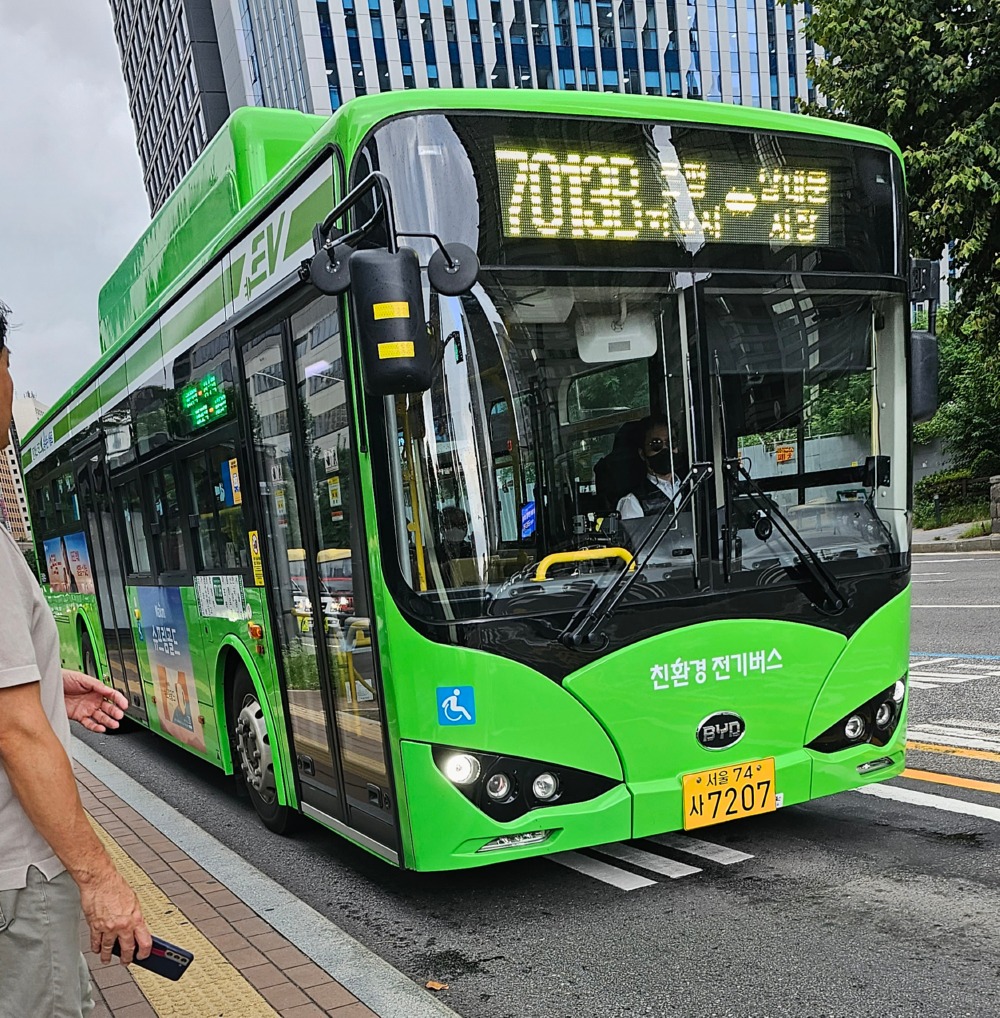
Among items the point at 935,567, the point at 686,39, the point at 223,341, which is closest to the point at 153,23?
the point at 686,39

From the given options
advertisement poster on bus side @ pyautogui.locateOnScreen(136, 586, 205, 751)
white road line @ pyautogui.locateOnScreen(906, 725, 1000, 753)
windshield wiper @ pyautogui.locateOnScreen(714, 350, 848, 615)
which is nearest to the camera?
windshield wiper @ pyautogui.locateOnScreen(714, 350, 848, 615)

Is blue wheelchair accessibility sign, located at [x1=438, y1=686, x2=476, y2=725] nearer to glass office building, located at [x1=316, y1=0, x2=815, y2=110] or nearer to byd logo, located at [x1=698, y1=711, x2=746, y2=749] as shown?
byd logo, located at [x1=698, y1=711, x2=746, y2=749]

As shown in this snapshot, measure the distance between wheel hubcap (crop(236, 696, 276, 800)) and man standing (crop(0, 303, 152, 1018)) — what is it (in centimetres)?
376

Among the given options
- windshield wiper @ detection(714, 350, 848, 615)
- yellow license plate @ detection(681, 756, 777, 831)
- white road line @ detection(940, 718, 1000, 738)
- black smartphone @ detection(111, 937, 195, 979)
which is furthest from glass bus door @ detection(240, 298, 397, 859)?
white road line @ detection(940, 718, 1000, 738)

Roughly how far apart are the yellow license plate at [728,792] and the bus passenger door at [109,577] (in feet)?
18.8

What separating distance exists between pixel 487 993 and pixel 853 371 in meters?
3.08

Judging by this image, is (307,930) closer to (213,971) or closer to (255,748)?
(213,971)

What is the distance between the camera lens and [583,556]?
4387mm

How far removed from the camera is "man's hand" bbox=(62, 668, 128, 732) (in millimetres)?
2793

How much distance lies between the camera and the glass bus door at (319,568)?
4586 millimetres

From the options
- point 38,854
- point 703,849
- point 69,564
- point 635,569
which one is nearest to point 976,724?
point 703,849

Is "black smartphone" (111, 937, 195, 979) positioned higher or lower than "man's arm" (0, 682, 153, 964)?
lower

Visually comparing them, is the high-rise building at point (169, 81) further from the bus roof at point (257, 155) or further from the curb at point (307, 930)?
the curb at point (307, 930)

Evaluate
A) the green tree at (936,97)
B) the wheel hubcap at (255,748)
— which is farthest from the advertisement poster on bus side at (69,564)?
the green tree at (936,97)
